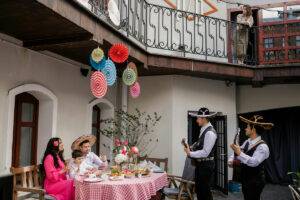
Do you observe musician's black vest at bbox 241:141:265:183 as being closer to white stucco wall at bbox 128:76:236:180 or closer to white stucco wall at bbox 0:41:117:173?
white stucco wall at bbox 128:76:236:180

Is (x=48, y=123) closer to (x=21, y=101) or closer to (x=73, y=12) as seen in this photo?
(x=21, y=101)

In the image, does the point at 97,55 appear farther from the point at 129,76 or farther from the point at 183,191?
the point at 183,191

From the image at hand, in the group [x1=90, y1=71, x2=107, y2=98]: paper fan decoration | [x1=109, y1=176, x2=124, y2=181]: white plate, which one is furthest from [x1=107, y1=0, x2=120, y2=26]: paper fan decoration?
[x1=109, y1=176, x2=124, y2=181]: white plate

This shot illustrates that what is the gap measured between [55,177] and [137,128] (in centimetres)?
365

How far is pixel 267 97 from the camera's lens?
10000mm

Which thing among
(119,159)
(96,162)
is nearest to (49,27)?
(119,159)

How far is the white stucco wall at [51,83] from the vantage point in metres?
5.35

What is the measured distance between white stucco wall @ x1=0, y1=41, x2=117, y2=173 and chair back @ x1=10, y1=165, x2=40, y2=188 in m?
0.35

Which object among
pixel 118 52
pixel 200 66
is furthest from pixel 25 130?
pixel 200 66

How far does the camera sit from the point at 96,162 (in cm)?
640

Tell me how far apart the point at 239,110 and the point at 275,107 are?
102cm

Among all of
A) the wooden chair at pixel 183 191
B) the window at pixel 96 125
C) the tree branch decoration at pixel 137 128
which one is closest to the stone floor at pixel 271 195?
the tree branch decoration at pixel 137 128

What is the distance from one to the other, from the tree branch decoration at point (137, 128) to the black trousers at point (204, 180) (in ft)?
9.83

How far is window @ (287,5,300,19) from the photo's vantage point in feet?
30.5
